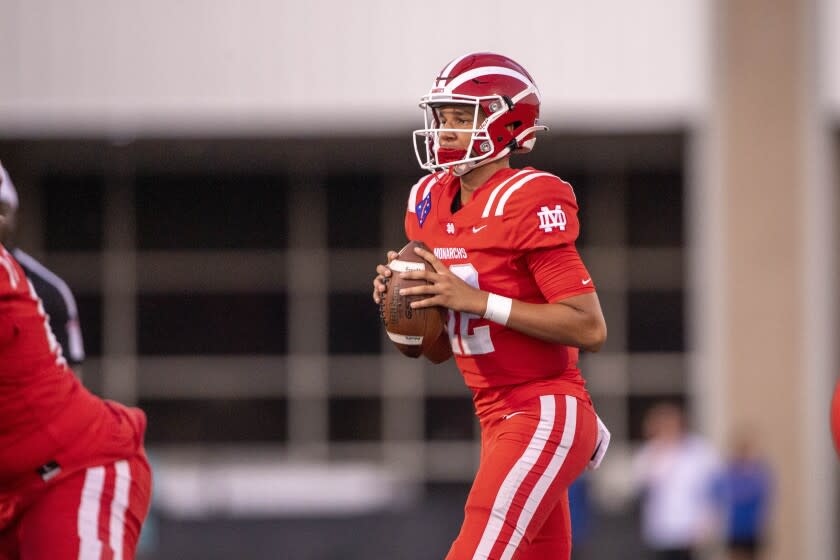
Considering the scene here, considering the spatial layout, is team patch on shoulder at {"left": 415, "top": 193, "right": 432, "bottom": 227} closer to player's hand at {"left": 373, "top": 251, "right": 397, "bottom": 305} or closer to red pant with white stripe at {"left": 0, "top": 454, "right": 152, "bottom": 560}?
player's hand at {"left": 373, "top": 251, "right": 397, "bottom": 305}

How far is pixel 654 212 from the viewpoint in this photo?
616 inches

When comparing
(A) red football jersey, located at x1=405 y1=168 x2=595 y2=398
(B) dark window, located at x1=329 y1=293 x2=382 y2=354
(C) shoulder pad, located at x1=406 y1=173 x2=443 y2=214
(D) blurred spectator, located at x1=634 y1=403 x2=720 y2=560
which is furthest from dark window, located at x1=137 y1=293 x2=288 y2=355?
(A) red football jersey, located at x1=405 y1=168 x2=595 y2=398

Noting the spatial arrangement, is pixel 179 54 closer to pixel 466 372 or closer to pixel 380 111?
pixel 380 111

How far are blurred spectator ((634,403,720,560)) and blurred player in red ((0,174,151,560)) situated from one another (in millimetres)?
7166

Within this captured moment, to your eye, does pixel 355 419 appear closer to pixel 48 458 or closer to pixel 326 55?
pixel 326 55

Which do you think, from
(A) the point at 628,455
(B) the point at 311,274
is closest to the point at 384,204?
(B) the point at 311,274

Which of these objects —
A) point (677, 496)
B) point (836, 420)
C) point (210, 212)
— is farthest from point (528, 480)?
point (210, 212)

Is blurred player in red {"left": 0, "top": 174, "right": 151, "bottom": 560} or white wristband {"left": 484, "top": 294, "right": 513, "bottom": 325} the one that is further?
white wristband {"left": 484, "top": 294, "right": 513, "bottom": 325}

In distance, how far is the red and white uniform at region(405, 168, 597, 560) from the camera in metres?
3.95

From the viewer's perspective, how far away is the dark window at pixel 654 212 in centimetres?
1560

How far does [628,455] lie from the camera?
15312 mm

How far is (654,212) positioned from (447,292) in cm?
1200

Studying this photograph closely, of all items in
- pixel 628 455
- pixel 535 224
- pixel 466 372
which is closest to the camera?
pixel 535 224

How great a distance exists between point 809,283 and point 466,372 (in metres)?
10.1
